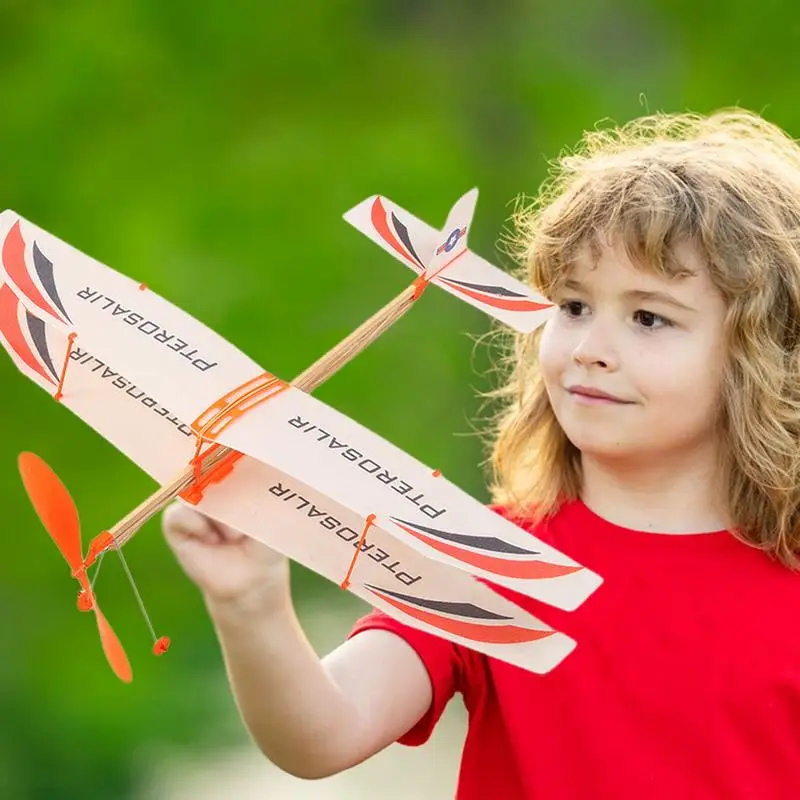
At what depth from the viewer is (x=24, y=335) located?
95 centimetres

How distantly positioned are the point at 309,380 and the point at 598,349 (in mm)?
238

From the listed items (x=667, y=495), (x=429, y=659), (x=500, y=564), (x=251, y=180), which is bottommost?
(x=251, y=180)

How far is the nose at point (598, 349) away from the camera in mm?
1039

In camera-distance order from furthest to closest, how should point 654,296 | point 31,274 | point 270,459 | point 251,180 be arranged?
point 251,180 < point 654,296 < point 31,274 < point 270,459

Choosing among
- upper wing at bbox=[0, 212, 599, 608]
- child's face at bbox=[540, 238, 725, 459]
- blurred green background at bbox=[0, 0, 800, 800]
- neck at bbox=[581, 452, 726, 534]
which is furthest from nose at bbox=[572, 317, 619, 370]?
blurred green background at bbox=[0, 0, 800, 800]

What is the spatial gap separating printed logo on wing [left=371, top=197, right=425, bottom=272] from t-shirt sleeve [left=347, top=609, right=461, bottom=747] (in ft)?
0.90

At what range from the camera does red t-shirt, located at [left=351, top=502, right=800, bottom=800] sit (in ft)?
3.43

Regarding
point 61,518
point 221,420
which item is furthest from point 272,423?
point 61,518

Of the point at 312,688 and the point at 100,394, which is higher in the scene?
the point at 100,394

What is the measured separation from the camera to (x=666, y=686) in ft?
3.48

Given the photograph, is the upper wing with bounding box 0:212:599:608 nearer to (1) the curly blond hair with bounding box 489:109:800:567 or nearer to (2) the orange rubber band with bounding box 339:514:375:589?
(2) the orange rubber band with bounding box 339:514:375:589

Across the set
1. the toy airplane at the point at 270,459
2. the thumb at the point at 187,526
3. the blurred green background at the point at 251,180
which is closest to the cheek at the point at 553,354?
the toy airplane at the point at 270,459

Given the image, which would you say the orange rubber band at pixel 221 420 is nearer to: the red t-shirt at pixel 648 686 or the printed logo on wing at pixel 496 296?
the printed logo on wing at pixel 496 296

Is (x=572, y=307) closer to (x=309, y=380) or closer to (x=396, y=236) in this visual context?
(x=396, y=236)
